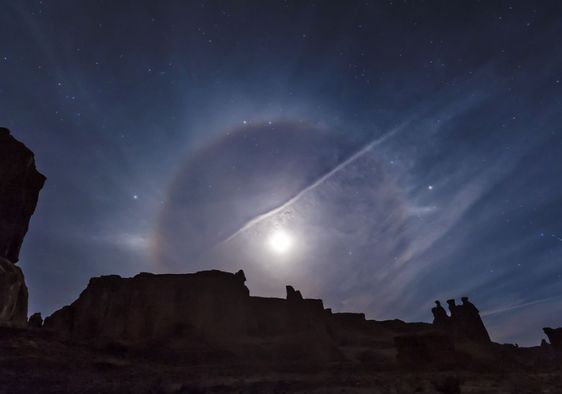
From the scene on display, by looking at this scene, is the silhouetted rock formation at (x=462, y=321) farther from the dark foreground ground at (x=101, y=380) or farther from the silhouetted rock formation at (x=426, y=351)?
the dark foreground ground at (x=101, y=380)

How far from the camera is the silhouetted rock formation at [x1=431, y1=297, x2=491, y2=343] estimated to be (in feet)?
257

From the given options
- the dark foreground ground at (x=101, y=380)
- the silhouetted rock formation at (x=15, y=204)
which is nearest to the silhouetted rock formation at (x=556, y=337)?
the dark foreground ground at (x=101, y=380)

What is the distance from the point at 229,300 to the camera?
60375 mm

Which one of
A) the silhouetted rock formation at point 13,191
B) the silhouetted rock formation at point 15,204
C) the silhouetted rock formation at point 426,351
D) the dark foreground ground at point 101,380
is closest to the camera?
the dark foreground ground at point 101,380

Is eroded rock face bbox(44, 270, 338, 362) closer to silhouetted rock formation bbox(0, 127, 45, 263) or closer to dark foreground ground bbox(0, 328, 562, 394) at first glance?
silhouetted rock formation bbox(0, 127, 45, 263)

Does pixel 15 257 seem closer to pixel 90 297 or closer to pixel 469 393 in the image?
pixel 90 297

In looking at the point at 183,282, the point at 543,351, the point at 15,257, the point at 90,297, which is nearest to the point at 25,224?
the point at 15,257

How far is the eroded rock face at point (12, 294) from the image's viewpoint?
99.5ft

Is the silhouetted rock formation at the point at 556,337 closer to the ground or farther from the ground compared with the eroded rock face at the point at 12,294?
closer to the ground

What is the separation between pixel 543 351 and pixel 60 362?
389 feet

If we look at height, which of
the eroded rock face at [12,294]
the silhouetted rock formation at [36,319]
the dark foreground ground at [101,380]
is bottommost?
the dark foreground ground at [101,380]

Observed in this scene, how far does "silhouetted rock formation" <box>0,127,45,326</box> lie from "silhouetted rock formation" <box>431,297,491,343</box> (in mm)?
81046

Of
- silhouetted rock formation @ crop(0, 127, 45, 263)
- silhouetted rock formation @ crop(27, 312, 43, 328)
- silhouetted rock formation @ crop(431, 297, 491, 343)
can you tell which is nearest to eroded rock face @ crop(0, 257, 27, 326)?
silhouetted rock formation @ crop(0, 127, 45, 263)

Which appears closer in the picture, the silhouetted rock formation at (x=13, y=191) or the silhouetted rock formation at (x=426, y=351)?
the silhouetted rock formation at (x=426, y=351)
